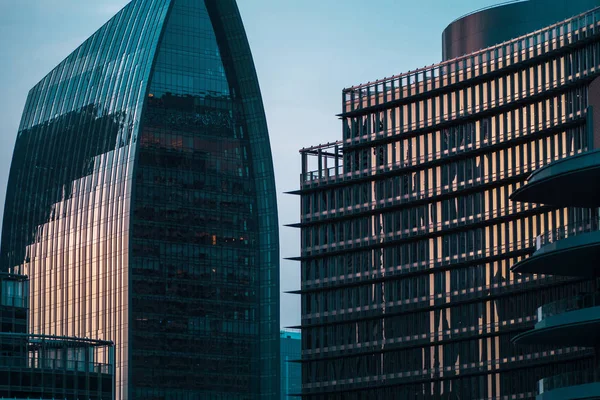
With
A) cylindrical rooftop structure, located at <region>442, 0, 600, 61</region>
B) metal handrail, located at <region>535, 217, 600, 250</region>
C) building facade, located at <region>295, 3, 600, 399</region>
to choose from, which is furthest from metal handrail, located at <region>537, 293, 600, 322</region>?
cylindrical rooftop structure, located at <region>442, 0, 600, 61</region>

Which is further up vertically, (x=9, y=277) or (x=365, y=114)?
(x=365, y=114)

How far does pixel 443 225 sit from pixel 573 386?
300ft

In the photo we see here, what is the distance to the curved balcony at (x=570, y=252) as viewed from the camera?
69731 mm

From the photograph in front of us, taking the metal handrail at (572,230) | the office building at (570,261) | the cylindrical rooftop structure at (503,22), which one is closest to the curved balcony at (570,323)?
the office building at (570,261)

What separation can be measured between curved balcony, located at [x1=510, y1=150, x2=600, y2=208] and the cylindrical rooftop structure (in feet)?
281

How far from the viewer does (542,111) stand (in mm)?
150125

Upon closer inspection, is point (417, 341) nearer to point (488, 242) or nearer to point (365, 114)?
point (488, 242)

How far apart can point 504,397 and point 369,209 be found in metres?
28.8

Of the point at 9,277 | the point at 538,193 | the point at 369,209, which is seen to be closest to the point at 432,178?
the point at 369,209

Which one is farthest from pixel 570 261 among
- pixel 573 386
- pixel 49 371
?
pixel 49 371

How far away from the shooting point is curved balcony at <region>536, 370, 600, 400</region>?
67.9 m

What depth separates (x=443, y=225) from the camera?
160 meters

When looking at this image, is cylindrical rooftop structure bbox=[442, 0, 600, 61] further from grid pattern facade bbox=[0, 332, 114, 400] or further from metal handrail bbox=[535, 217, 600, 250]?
metal handrail bbox=[535, 217, 600, 250]

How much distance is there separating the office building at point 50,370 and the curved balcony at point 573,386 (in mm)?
54595
